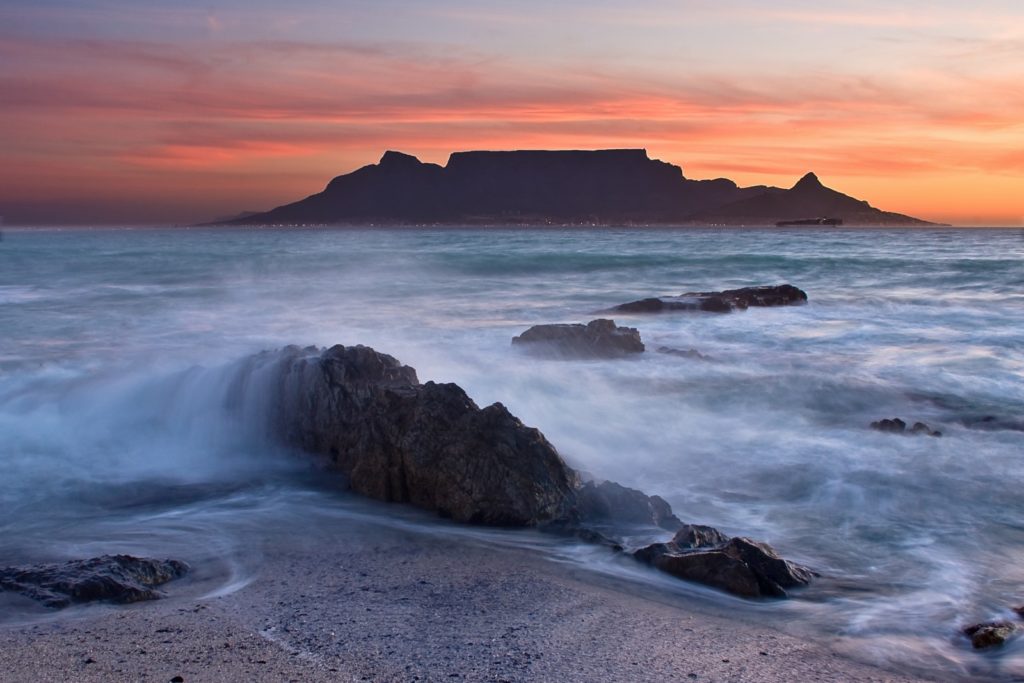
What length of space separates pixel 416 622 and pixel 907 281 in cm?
3545

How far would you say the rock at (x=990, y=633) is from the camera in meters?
5.10

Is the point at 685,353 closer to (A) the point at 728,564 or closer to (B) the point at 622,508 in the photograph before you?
(B) the point at 622,508

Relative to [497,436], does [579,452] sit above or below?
below

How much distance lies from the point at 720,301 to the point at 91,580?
63.9 feet

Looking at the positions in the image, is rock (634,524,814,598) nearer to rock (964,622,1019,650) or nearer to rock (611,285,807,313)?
rock (964,622,1019,650)

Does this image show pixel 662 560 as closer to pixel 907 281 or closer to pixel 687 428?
pixel 687 428

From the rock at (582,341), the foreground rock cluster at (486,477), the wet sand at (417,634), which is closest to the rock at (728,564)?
the foreground rock cluster at (486,477)

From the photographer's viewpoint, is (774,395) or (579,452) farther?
(774,395)

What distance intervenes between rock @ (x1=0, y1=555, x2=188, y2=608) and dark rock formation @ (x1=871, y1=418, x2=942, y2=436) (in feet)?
26.3

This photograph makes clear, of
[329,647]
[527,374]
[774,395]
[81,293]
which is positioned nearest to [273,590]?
[329,647]

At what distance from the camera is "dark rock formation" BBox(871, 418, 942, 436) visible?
34.3 feet

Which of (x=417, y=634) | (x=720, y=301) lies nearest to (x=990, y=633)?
(x=417, y=634)

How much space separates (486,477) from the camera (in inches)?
282

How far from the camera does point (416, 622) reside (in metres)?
5.09
